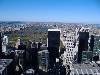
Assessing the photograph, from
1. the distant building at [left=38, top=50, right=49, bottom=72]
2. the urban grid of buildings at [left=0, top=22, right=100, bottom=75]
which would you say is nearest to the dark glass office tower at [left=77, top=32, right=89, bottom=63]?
the urban grid of buildings at [left=0, top=22, right=100, bottom=75]

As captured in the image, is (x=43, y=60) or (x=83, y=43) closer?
(x=43, y=60)

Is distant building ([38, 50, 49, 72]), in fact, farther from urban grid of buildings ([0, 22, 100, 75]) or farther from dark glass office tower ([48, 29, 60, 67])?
dark glass office tower ([48, 29, 60, 67])

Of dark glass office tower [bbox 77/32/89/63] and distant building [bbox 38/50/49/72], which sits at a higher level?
dark glass office tower [bbox 77/32/89/63]

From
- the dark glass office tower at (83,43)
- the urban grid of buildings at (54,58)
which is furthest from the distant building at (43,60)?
the dark glass office tower at (83,43)

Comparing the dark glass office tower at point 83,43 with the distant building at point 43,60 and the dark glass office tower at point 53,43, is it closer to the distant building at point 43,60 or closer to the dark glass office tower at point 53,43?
the dark glass office tower at point 53,43

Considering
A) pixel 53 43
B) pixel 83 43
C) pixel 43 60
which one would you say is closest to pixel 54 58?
pixel 43 60

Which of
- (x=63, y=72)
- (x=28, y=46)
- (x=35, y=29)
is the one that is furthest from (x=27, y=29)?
(x=63, y=72)

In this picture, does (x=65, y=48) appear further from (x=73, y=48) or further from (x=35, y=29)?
(x=35, y=29)

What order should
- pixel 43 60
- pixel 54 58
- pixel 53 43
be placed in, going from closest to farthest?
pixel 43 60 < pixel 54 58 < pixel 53 43

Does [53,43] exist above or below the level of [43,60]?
above

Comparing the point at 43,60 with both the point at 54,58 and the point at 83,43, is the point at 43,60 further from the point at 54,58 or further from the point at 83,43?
the point at 83,43

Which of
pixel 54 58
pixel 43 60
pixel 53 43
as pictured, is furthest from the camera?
pixel 53 43
